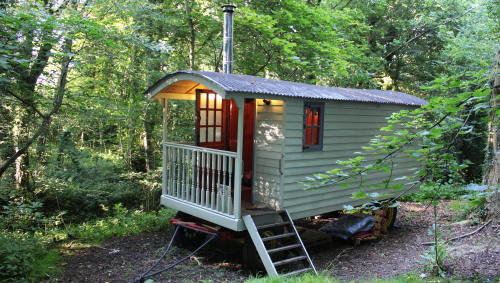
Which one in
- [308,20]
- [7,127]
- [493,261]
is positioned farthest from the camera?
[308,20]

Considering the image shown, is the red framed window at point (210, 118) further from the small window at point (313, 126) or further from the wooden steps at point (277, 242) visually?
the wooden steps at point (277, 242)

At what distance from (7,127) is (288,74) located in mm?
8496

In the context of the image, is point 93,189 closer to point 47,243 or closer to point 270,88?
point 47,243

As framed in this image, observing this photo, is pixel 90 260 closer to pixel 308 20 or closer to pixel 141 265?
pixel 141 265

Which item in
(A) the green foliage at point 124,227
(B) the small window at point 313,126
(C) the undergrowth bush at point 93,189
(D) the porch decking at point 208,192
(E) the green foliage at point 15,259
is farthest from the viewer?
(C) the undergrowth bush at point 93,189

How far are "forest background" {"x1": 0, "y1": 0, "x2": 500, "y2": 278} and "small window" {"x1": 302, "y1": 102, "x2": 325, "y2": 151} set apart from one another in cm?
224

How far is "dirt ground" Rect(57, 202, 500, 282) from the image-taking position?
16.7 feet

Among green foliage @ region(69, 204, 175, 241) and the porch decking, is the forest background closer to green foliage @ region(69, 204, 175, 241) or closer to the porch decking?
green foliage @ region(69, 204, 175, 241)

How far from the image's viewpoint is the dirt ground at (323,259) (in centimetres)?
509

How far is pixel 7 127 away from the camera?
741cm

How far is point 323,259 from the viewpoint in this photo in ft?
20.7

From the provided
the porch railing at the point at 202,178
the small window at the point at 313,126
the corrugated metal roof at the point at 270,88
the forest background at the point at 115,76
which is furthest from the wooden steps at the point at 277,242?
the forest background at the point at 115,76

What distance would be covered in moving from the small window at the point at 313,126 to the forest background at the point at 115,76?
2.24m

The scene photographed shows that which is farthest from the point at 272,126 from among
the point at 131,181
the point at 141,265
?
the point at 131,181
